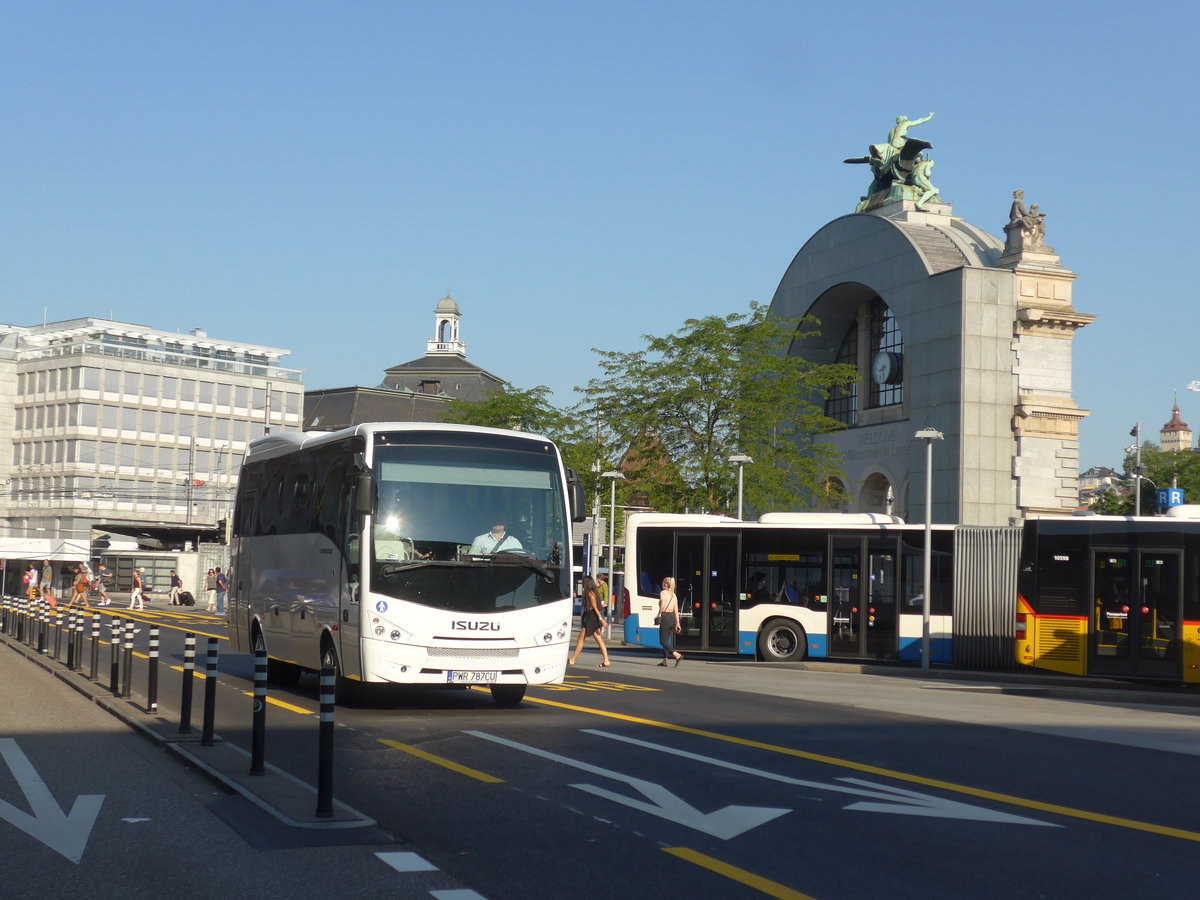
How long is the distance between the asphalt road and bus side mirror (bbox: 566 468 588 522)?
2.34 metres

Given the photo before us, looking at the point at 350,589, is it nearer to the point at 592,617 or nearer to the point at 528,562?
the point at 528,562

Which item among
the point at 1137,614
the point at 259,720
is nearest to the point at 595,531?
the point at 1137,614

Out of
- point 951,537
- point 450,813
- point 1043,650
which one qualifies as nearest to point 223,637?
point 951,537

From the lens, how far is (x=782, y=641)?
1188 inches

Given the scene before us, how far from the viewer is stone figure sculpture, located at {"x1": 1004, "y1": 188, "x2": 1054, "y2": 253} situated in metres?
53.6

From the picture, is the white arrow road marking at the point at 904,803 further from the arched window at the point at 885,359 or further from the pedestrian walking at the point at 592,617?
the arched window at the point at 885,359

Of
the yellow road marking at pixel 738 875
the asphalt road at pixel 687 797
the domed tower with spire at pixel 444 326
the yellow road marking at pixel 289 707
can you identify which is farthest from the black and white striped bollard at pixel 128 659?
the domed tower with spire at pixel 444 326

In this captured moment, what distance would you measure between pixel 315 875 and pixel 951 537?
2365cm

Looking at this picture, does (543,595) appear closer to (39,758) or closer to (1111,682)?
(39,758)

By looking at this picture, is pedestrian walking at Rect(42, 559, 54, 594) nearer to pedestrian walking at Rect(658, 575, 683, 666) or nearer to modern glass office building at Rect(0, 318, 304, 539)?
modern glass office building at Rect(0, 318, 304, 539)

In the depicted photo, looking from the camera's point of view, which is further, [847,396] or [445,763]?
[847,396]

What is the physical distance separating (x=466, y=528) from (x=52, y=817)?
26.7ft

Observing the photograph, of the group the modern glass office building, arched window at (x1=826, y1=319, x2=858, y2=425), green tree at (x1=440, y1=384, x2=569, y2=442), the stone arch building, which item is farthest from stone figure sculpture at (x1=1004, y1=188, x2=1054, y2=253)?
the modern glass office building

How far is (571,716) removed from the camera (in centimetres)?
1678
